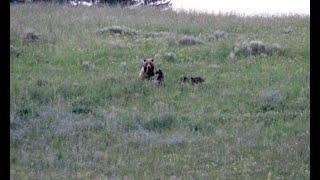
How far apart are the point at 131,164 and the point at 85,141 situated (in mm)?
1450

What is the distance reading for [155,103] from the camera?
12.6 meters

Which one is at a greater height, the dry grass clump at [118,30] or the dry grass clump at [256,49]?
the dry grass clump at [118,30]

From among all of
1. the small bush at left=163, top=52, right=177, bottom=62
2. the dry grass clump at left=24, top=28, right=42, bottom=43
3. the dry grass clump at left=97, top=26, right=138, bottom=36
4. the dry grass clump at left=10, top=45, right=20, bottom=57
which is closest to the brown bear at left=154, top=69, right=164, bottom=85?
the small bush at left=163, top=52, right=177, bottom=62

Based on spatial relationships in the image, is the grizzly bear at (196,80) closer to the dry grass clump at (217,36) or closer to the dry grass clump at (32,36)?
the dry grass clump at (217,36)

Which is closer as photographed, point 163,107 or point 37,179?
point 37,179

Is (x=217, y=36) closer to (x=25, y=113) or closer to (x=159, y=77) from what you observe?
(x=159, y=77)

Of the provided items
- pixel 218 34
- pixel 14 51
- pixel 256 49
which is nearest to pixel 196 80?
pixel 256 49

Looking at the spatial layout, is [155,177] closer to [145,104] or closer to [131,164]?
[131,164]

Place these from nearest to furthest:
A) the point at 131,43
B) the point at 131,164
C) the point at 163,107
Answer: the point at 131,164, the point at 163,107, the point at 131,43

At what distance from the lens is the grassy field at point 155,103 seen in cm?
895

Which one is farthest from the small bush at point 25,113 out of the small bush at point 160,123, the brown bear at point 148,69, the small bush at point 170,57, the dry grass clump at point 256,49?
the dry grass clump at point 256,49

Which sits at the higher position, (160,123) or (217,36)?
(217,36)

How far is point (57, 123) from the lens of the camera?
11.1 metres
